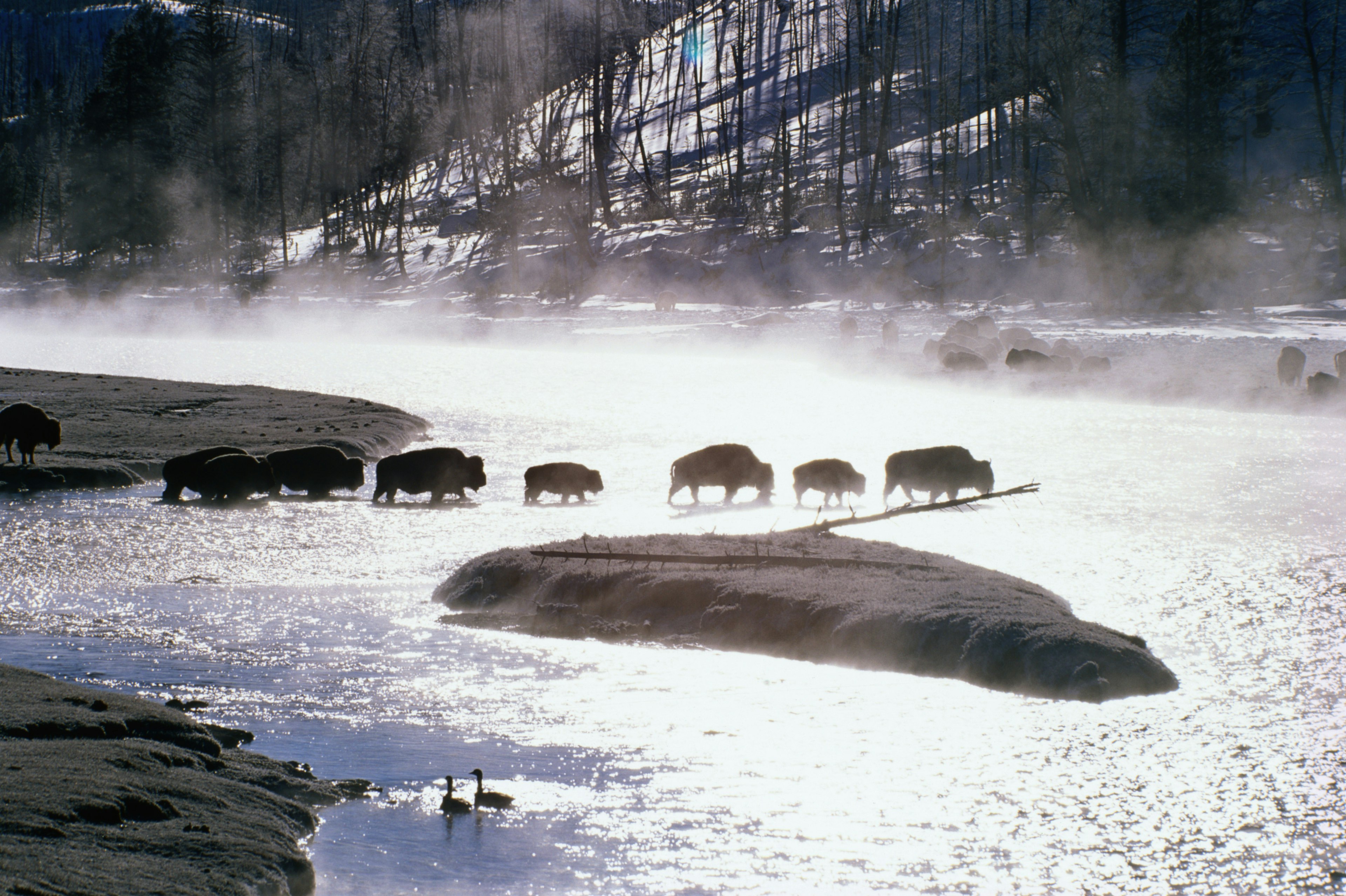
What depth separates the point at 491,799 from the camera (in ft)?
20.5

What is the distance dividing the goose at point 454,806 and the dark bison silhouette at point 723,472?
35.0ft

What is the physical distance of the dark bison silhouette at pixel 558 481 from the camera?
1684cm

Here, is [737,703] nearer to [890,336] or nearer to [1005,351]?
[1005,351]

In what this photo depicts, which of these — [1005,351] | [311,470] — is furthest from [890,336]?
[311,470]

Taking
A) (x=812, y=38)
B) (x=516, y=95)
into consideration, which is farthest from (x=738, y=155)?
(x=812, y=38)

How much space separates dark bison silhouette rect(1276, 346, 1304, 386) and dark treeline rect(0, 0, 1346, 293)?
17203mm

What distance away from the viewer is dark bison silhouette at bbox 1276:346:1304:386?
27.3 m

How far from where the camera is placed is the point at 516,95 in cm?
7162

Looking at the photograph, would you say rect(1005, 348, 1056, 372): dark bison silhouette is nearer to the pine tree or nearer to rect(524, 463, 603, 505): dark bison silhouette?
rect(524, 463, 603, 505): dark bison silhouette

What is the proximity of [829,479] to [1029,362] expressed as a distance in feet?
55.4

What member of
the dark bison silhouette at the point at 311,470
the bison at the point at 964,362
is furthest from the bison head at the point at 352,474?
the bison at the point at 964,362

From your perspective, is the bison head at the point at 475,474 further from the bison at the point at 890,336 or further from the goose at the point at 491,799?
the bison at the point at 890,336

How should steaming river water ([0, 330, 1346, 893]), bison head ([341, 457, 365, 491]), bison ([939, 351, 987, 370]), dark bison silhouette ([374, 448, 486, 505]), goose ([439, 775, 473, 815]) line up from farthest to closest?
bison ([939, 351, 987, 370])
bison head ([341, 457, 365, 491])
dark bison silhouette ([374, 448, 486, 505])
goose ([439, 775, 473, 815])
steaming river water ([0, 330, 1346, 893])

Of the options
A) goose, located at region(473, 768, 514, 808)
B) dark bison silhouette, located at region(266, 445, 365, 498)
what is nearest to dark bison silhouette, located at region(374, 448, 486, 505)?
dark bison silhouette, located at region(266, 445, 365, 498)
